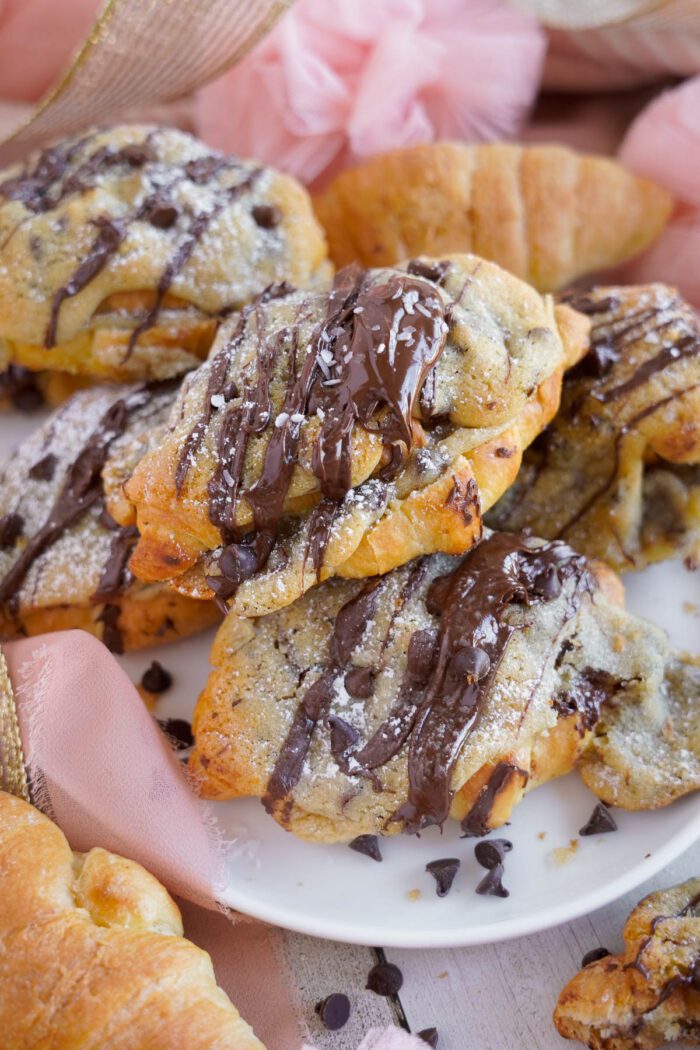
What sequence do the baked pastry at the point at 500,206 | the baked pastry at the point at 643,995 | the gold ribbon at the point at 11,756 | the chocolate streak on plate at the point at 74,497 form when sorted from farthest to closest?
1. the baked pastry at the point at 500,206
2. the chocolate streak on plate at the point at 74,497
3. the gold ribbon at the point at 11,756
4. the baked pastry at the point at 643,995

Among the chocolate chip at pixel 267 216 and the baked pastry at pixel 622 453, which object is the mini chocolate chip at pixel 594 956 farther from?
the chocolate chip at pixel 267 216

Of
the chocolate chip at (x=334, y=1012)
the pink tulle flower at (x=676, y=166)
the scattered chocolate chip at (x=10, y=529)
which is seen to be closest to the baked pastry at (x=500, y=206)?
the pink tulle flower at (x=676, y=166)

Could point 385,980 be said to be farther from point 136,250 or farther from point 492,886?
point 136,250

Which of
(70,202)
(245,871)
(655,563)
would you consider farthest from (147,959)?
(70,202)

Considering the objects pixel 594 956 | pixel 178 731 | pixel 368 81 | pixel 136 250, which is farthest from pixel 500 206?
pixel 594 956

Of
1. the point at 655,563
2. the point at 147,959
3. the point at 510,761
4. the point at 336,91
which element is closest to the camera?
the point at 147,959

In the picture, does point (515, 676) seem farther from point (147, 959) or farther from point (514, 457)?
point (147, 959)
